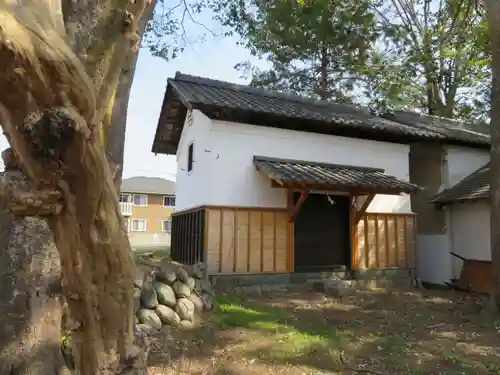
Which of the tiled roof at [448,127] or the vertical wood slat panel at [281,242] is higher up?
the tiled roof at [448,127]

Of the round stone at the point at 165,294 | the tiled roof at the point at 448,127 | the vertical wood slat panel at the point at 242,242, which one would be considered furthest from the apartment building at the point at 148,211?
the round stone at the point at 165,294

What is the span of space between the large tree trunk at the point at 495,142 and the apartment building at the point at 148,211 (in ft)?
95.0

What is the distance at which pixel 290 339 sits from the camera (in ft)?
18.2

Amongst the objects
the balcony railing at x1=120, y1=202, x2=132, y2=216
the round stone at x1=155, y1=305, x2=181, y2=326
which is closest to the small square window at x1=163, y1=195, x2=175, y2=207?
the balcony railing at x1=120, y1=202, x2=132, y2=216

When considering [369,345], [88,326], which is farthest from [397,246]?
[88,326]

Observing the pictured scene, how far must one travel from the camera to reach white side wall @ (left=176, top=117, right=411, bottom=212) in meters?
9.03

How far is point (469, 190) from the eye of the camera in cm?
1042

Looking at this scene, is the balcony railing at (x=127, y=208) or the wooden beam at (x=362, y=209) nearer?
the wooden beam at (x=362, y=209)

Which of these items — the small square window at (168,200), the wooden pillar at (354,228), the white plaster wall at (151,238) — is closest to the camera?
the wooden pillar at (354,228)

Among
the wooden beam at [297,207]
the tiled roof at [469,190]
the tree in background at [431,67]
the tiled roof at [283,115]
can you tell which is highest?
the tree in background at [431,67]

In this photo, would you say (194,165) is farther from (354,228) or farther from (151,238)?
(151,238)

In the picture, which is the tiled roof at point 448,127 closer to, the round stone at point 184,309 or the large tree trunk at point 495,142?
the large tree trunk at point 495,142

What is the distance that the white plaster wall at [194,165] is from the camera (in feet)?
30.4

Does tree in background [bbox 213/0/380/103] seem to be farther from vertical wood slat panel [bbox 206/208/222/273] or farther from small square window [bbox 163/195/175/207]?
small square window [bbox 163/195/175/207]
